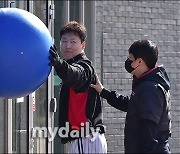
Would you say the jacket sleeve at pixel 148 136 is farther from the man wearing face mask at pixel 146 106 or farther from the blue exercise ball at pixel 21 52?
the blue exercise ball at pixel 21 52

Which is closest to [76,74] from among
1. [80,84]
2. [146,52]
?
[80,84]

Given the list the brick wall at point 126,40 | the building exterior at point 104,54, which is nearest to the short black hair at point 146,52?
the building exterior at point 104,54

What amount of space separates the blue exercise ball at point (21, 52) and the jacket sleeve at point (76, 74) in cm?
11

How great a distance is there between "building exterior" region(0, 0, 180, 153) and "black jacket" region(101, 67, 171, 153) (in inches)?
115

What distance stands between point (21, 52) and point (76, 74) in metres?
0.53

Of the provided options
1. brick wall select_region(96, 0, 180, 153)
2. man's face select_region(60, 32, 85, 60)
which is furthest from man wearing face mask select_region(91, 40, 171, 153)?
brick wall select_region(96, 0, 180, 153)

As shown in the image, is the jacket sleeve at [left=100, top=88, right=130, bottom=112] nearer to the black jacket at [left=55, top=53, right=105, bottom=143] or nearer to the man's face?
the black jacket at [left=55, top=53, right=105, bottom=143]

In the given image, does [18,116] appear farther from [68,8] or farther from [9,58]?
[9,58]

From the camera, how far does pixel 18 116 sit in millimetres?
7562

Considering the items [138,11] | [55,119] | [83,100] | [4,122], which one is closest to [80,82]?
[83,100]

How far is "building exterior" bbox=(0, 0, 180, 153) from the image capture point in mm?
7598

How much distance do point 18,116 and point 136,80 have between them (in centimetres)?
311

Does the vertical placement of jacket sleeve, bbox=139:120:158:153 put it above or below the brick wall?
below

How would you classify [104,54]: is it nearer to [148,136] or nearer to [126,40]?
[126,40]
